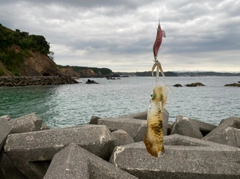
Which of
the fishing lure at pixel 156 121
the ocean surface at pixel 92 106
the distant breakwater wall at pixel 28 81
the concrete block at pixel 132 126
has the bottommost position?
the ocean surface at pixel 92 106

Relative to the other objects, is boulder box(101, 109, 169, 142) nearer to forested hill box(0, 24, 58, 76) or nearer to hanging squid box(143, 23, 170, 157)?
hanging squid box(143, 23, 170, 157)

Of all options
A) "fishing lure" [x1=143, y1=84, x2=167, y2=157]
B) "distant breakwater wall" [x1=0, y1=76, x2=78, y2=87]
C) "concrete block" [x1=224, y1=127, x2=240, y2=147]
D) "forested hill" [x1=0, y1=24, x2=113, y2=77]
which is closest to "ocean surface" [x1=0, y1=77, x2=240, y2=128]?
"concrete block" [x1=224, y1=127, x2=240, y2=147]

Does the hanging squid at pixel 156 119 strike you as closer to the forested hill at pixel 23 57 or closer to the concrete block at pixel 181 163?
the concrete block at pixel 181 163

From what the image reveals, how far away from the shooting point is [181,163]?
407 cm

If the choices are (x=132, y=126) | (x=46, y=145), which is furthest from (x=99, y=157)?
(x=132, y=126)

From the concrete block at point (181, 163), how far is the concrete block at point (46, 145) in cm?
41

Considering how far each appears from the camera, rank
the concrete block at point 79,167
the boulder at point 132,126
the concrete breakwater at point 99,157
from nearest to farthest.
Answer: the concrete block at point 79,167 → the concrete breakwater at point 99,157 → the boulder at point 132,126

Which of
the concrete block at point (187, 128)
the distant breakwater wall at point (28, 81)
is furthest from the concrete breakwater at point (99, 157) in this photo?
the distant breakwater wall at point (28, 81)

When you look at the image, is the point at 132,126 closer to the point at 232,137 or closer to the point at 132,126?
the point at 132,126

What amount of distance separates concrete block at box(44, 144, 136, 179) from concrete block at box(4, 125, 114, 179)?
741 millimetres

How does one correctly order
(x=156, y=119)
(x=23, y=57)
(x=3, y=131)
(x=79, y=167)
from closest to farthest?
(x=156, y=119) < (x=79, y=167) < (x=3, y=131) < (x=23, y=57)

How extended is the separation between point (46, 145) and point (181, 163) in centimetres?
219

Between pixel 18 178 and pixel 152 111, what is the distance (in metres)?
4.56

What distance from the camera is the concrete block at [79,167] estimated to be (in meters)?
3.18
